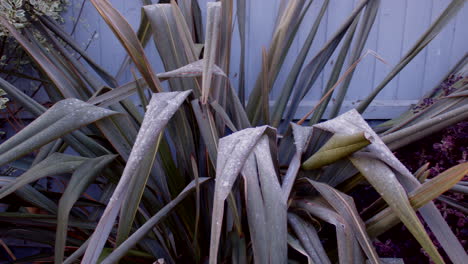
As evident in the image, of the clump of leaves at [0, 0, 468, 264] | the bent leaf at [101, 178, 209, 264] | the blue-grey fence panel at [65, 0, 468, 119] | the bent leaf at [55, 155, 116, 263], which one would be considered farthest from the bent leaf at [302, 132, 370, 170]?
the blue-grey fence panel at [65, 0, 468, 119]

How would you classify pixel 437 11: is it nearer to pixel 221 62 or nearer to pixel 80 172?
pixel 221 62

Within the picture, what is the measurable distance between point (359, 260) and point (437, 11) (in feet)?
4.19

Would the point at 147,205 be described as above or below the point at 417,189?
below

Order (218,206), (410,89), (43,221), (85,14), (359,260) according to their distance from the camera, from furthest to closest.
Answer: (410,89) < (85,14) < (43,221) < (359,260) < (218,206)

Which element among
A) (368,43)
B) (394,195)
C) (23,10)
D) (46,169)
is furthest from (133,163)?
(368,43)

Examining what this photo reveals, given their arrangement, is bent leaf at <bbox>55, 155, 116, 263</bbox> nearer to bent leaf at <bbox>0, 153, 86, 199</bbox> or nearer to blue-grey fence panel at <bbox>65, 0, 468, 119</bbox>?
bent leaf at <bbox>0, 153, 86, 199</bbox>

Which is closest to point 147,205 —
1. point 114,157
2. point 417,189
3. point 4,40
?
point 114,157

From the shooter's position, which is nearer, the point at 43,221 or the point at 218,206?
the point at 218,206

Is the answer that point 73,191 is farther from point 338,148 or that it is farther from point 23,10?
point 23,10

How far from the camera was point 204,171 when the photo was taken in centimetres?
98

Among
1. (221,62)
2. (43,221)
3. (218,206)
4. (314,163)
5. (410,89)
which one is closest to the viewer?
(218,206)

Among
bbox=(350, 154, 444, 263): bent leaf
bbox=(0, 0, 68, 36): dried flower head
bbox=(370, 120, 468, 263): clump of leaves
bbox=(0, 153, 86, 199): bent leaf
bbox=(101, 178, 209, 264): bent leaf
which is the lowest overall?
bbox=(370, 120, 468, 263): clump of leaves

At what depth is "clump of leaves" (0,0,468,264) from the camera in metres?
0.62

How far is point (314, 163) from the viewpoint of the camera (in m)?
0.77
